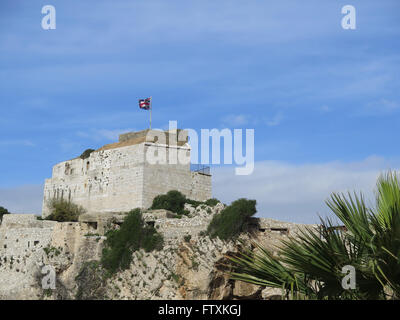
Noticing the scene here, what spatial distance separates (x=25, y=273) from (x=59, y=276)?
187cm

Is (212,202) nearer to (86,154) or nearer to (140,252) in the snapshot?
(140,252)

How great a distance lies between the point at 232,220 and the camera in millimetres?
26531

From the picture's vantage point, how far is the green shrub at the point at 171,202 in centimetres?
3111

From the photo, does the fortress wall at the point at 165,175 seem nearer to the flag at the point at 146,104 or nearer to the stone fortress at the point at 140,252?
the stone fortress at the point at 140,252

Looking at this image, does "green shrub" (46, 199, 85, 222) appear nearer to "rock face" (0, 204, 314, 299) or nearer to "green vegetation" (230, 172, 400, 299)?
"rock face" (0, 204, 314, 299)

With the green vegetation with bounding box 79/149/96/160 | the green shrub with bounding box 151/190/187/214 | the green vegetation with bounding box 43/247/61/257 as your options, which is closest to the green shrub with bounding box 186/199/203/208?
the green shrub with bounding box 151/190/187/214

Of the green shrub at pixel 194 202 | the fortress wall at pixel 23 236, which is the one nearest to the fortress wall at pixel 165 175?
the green shrub at pixel 194 202

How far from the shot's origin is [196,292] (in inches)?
1019

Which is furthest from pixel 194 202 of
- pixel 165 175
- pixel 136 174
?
pixel 136 174

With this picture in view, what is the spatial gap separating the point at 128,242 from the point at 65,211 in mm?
8187

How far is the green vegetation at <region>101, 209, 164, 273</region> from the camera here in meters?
27.5
